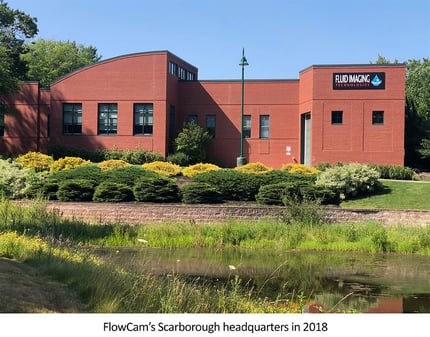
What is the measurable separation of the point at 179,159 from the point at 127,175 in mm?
15614

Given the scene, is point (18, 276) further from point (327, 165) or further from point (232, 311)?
point (327, 165)

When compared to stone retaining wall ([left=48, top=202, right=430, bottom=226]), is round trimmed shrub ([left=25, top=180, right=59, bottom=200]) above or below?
above

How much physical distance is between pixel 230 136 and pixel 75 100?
42.7 feet

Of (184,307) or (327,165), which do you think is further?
(327,165)

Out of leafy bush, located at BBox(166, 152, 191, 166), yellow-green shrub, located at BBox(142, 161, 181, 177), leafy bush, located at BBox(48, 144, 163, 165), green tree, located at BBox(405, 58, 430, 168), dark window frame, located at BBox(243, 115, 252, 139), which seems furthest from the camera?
dark window frame, located at BBox(243, 115, 252, 139)

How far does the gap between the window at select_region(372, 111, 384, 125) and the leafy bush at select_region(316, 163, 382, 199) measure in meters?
14.9

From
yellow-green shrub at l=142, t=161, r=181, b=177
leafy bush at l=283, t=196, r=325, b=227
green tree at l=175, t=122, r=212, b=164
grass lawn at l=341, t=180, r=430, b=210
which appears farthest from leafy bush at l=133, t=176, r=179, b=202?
green tree at l=175, t=122, r=212, b=164

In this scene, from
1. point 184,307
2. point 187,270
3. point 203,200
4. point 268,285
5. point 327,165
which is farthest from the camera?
point 327,165

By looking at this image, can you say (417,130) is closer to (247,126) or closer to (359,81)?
(359,81)

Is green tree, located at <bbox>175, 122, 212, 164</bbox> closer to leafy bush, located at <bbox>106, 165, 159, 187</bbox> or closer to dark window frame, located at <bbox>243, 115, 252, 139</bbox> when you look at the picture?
dark window frame, located at <bbox>243, 115, 252, 139</bbox>

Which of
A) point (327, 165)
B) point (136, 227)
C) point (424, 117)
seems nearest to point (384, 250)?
point (136, 227)

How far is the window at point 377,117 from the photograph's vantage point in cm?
4009

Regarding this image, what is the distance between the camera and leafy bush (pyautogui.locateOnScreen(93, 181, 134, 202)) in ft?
77.3

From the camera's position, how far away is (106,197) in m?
23.6
